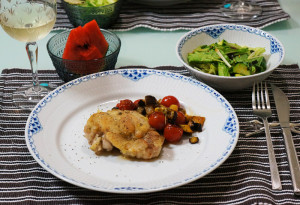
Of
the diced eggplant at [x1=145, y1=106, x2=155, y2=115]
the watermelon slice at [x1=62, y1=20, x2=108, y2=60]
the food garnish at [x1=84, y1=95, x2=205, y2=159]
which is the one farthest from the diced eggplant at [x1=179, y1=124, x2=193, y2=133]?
the watermelon slice at [x1=62, y1=20, x2=108, y2=60]

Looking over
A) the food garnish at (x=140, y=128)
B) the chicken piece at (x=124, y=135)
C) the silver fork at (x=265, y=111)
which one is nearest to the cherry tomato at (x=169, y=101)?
the food garnish at (x=140, y=128)

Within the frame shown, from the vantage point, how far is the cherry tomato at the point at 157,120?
4.08ft

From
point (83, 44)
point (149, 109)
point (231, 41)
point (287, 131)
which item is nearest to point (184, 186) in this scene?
point (149, 109)

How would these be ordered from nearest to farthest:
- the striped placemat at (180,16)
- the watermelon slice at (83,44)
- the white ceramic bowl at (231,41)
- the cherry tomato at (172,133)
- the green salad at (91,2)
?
1. the cherry tomato at (172,133)
2. the white ceramic bowl at (231,41)
3. the watermelon slice at (83,44)
4. the green salad at (91,2)
5. the striped placemat at (180,16)

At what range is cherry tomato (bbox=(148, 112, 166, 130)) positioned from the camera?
1.24 m

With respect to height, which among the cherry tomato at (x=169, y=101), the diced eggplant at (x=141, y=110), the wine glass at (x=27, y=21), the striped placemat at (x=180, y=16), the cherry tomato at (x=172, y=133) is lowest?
the striped placemat at (x=180, y=16)

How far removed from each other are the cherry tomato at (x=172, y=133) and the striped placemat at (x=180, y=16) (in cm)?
95

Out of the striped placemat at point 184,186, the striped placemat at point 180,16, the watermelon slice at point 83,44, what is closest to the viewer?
the striped placemat at point 184,186

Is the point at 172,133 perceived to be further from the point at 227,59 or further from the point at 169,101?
the point at 227,59

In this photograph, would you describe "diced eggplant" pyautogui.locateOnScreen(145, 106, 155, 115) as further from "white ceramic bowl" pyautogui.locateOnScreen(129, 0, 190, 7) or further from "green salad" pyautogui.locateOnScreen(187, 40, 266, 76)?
"white ceramic bowl" pyautogui.locateOnScreen(129, 0, 190, 7)

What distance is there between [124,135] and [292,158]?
494 mm

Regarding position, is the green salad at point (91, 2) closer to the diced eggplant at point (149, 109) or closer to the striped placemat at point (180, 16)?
the striped placemat at point (180, 16)

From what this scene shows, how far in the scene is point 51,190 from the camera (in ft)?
3.76

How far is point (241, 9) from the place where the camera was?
2248 mm
